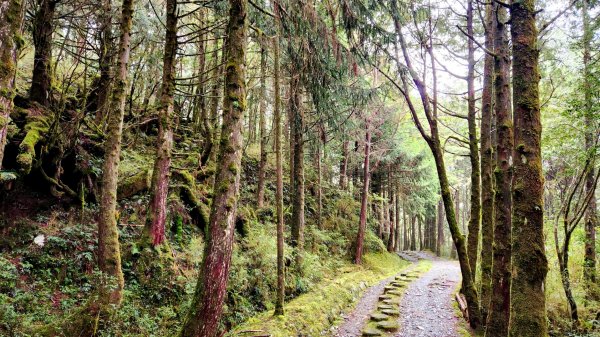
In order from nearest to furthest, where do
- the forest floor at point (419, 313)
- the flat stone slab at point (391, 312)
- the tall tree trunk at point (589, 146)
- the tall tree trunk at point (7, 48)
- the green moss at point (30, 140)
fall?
the tall tree trunk at point (7, 48), the green moss at point (30, 140), the forest floor at point (419, 313), the tall tree trunk at point (589, 146), the flat stone slab at point (391, 312)

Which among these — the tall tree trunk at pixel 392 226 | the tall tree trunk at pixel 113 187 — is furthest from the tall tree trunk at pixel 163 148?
the tall tree trunk at pixel 392 226

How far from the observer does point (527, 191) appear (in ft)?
11.0

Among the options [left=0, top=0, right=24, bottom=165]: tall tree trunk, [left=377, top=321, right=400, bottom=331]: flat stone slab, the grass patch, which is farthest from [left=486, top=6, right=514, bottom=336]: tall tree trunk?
[left=0, top=0, right=24, bottom=165]: tall tree trunk

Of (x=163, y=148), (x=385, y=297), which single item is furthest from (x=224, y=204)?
(x=385, y=297)

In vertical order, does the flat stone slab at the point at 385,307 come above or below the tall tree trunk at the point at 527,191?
below

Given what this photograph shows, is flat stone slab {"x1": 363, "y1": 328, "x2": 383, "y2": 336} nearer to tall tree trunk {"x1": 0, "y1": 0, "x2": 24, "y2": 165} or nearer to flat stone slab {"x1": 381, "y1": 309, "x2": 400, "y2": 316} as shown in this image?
flat stone slab {"x1": 381, "y1": 309, "x2": 400, "y2": 316}

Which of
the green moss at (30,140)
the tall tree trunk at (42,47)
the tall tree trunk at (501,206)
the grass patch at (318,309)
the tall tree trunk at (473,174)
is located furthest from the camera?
the tall tree trunk at (473,174)

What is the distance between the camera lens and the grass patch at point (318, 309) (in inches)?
261

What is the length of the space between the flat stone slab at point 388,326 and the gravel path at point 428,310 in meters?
0.14

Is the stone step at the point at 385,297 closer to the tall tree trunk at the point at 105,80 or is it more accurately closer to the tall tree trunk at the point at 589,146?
the tall tree trunk at the point at 589,146

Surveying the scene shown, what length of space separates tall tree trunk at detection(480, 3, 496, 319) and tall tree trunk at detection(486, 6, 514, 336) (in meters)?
1.28

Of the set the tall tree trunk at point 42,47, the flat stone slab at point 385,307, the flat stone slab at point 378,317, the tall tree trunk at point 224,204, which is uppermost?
the tall tree trunk at point 42,47

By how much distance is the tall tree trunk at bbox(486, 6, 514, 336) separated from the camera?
5270 mm

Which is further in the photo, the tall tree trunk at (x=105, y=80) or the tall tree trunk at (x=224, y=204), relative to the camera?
the tall tree trunk at (x=105, y=80)
